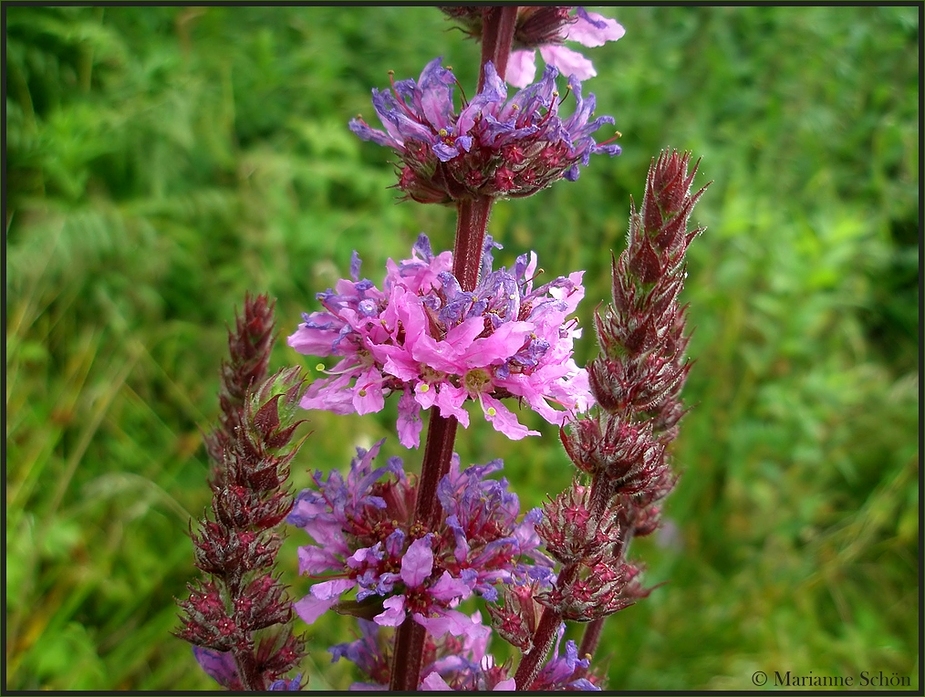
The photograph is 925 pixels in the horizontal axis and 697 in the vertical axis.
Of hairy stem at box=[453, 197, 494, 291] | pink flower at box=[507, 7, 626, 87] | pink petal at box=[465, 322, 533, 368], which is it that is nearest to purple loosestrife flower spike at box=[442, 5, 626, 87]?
pink flower at box=[507, 7, 626, 87]

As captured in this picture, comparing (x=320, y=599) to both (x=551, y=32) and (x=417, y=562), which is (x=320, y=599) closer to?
(x=417, y=562)

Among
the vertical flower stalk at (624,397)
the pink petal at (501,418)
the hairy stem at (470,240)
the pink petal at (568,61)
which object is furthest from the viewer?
the pink petal at (568,61)

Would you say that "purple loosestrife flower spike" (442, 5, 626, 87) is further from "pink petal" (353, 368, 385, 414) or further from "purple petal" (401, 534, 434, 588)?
"purple petal" (401, 534, 434, 588)

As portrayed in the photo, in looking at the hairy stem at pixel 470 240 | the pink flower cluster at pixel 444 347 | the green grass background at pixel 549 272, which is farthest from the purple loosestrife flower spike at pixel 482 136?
the green grass background at pixel 549 272

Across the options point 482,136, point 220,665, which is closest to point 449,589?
point 220,665

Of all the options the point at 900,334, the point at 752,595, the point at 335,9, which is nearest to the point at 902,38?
the point at 900,334

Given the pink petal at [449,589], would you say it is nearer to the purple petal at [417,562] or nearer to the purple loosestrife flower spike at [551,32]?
the purple petal at [417,562]
